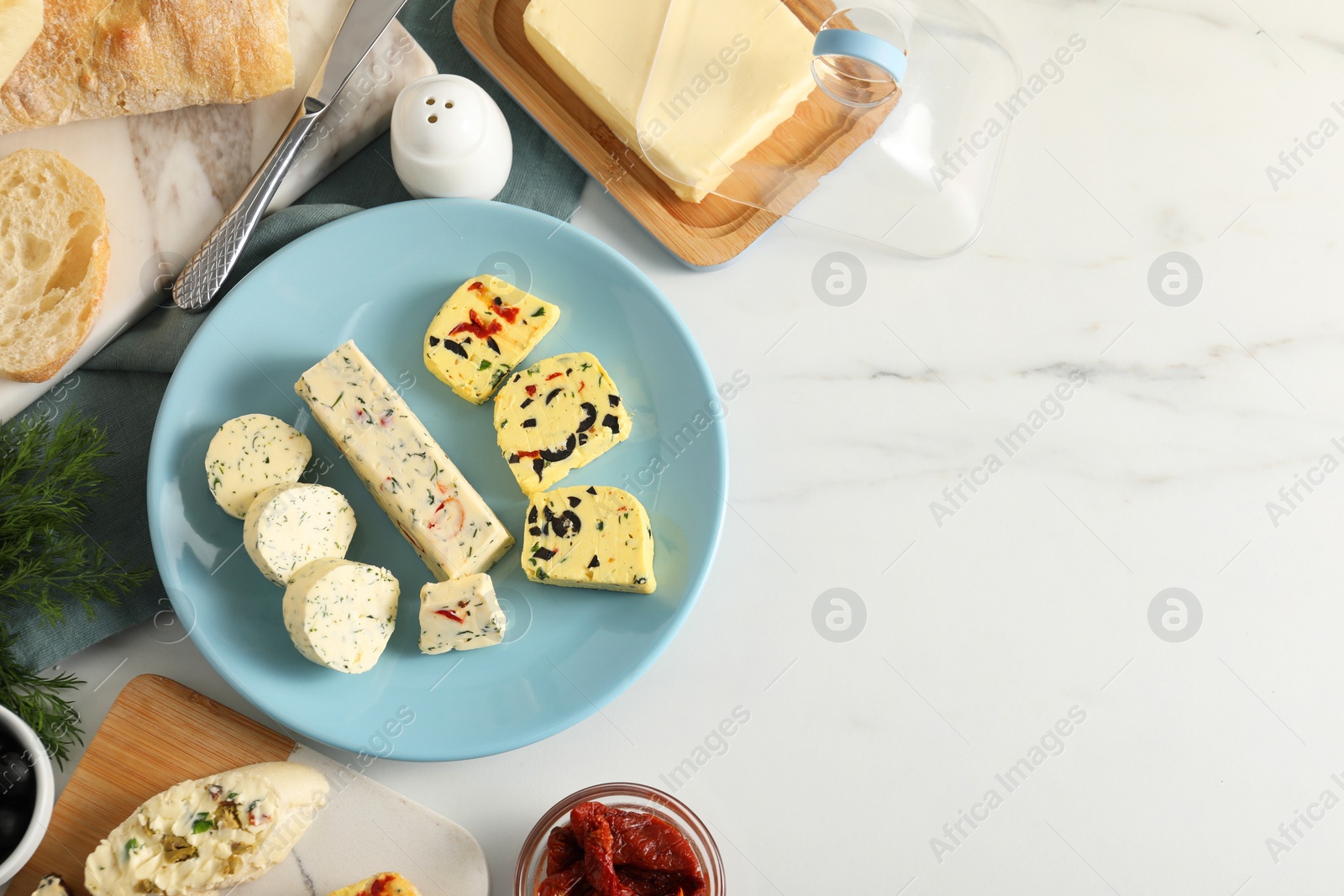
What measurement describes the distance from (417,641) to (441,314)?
64cm

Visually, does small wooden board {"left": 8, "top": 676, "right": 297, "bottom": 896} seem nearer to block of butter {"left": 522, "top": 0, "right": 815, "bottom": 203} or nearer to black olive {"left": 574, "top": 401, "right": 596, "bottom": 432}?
black olive {"left": 574, "top": 401, "right": 596, "bottom": 432}

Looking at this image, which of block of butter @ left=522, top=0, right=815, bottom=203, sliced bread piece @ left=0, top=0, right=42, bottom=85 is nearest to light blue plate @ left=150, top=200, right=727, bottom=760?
block of butter @ left=522, top=0, right=815, bottom=203

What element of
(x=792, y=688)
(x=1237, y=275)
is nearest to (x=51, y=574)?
(x=792, y=688)

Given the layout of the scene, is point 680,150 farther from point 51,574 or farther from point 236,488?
point 51,574

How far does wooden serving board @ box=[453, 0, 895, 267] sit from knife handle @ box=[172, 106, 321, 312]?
446 mm

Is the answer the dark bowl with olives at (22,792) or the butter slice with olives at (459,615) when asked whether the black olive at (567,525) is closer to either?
the butter slice with olives at (459,615)

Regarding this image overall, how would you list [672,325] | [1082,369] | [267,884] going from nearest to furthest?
[267,884]
[672,325]
[1082,369]

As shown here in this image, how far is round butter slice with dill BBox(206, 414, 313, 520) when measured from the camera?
5.85ft

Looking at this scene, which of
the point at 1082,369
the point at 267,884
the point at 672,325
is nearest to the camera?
the point at 267,884

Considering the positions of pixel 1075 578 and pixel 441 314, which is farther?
pixel 1075 578

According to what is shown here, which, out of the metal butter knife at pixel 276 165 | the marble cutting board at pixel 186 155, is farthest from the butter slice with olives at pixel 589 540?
the marble cutting board at pixel 186 155

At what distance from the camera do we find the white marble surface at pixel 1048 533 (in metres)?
1.95

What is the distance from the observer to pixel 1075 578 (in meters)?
2.06

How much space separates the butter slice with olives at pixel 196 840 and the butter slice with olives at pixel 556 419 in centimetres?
73
